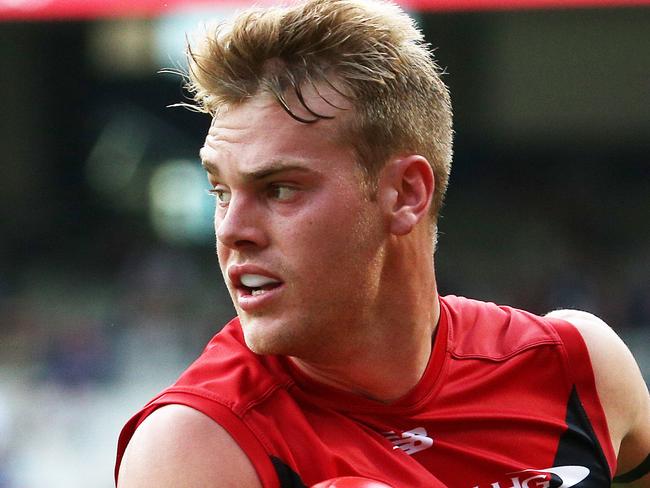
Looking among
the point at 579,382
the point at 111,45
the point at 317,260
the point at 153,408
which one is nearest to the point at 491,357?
the point at 579,382

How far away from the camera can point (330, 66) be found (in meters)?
1.98

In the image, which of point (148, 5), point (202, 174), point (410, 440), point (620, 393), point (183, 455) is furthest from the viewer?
point (202, 174)

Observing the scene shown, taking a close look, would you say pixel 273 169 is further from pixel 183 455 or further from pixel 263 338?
pixel 183 455

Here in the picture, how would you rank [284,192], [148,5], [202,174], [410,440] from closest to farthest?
[284,192] → [410,440] → [148,5] → [202,174]

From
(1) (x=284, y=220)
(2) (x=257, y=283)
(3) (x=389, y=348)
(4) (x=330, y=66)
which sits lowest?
(3) (x=389, y=348)

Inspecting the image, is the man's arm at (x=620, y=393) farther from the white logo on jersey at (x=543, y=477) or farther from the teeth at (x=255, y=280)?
the teeth at (x=255, y=280)

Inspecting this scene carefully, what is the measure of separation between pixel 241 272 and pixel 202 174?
9.44m

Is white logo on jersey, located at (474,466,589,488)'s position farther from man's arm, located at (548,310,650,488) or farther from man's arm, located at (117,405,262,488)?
man's arm, located at (117,405,262,488)

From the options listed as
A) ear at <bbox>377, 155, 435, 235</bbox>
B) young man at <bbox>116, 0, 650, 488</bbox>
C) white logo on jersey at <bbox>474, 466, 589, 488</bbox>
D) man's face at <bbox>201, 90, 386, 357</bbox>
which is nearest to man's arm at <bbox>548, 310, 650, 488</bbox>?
young man at <bbox>116, 0, 650, 488</bbox>

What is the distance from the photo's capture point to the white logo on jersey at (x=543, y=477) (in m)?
2.07

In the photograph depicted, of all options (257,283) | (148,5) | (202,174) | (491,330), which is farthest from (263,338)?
(202,174)

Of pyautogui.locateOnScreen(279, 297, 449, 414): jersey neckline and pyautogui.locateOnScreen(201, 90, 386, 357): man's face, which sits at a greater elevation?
pyautogui.locateOnScreen(201, 90, 386, 357): man's face

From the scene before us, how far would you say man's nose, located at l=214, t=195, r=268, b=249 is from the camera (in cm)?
189

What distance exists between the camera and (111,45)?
11375 millimetres
